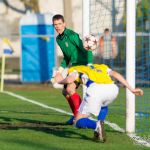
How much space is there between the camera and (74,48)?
12.8 m

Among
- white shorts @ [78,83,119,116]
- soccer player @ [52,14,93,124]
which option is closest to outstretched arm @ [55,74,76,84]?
white shorts @ [78,83,119,116]

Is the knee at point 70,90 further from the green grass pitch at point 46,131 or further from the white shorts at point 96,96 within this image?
the white shorts at point 96,96

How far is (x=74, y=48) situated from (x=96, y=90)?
2.37 meters

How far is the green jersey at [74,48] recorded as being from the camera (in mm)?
12734

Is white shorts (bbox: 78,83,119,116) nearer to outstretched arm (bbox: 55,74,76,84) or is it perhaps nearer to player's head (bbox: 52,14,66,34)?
outstretched arm (bbox: 55,74,76,84)

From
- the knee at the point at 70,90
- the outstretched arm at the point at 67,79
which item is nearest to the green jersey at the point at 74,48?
the knee at the point at 70,90

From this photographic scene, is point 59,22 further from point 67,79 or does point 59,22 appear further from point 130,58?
point 67,79

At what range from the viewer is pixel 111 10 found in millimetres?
14984

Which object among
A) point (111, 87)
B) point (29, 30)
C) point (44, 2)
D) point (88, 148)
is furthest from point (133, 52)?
point (44, 2)

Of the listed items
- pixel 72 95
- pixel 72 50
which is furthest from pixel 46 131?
pixel 72 50

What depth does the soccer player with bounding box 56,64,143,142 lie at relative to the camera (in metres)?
10.5

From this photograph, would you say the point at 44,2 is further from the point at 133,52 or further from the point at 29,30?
the point at 133,52

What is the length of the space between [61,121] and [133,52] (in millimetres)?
2479

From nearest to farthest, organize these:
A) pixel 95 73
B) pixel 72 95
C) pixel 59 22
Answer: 1. pixel 95 73
2. pixel 59 22
3. pixel 72 95
